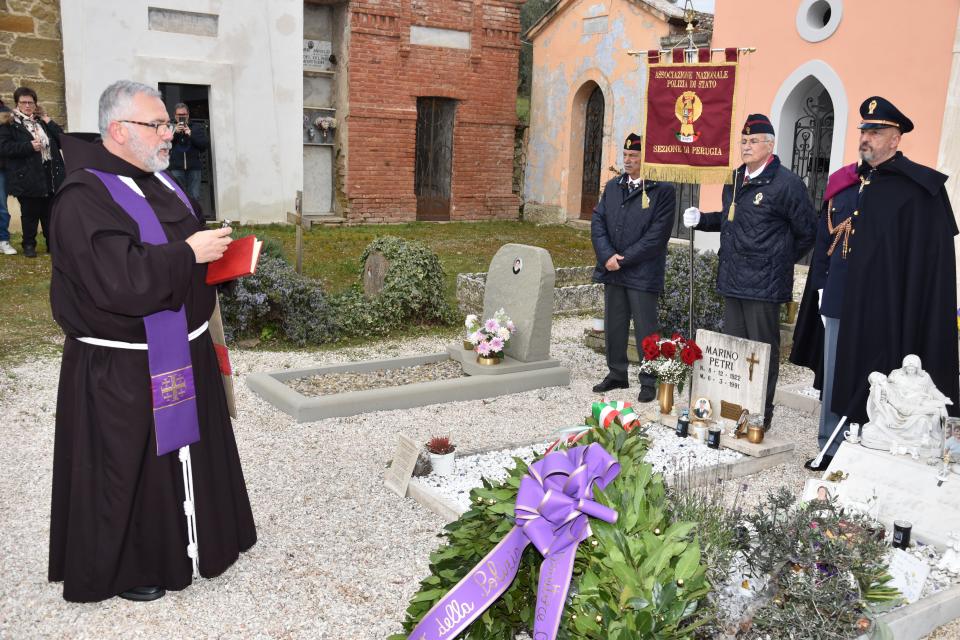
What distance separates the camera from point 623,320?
7.36 m

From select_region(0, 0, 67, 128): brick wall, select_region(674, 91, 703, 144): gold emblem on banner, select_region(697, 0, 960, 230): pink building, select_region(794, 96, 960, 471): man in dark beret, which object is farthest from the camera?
select_region(0, 0, 67, 128): brick wall

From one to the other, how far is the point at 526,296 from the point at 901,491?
141 inches

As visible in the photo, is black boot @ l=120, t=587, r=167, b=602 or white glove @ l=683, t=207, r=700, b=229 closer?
black boot @ l=120, t=587, r=167, b=602

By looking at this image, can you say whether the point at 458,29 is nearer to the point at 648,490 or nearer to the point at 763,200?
the point at 763,200

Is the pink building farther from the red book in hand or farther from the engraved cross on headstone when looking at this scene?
the red book in hand

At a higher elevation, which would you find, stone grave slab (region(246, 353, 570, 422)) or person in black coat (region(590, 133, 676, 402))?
person in black coat (region(590, 133, 676, 402))

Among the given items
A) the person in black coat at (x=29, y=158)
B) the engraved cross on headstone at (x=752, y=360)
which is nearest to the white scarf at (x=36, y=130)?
the person in black coat at (x=29, y=158)

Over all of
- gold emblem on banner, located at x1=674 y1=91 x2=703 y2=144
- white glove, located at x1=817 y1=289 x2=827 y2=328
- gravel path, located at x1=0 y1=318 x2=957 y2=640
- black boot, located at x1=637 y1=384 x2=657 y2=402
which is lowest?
gravel path, located at x1=0 y1=318 x2=957 y2=640

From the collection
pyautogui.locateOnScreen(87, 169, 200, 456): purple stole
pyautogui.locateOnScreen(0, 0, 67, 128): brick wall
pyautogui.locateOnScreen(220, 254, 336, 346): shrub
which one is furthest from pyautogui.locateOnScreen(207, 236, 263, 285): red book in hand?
pyautogui.locateOnScreen(0, 0, 67, 128): brick wall

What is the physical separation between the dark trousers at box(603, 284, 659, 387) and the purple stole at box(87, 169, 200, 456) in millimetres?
4192

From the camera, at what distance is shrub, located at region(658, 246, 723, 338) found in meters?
8.47

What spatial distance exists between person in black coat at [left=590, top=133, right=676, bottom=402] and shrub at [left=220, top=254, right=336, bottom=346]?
116 inches

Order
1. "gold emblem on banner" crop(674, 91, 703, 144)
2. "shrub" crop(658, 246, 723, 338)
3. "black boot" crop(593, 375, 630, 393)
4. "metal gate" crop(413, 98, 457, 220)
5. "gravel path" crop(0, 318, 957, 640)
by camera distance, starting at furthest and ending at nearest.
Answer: "metal gate" crop(413, 98, 457, 220) → "shrub" crop(658, 246, 723, 338) → "black boot" crop(593, 375, 630, 393) → "gold emblem on banner" crop(674, 91, 703, 144) → "gravel path" crop(0, 318, 957, 640)

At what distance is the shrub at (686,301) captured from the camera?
8469 millimetres
